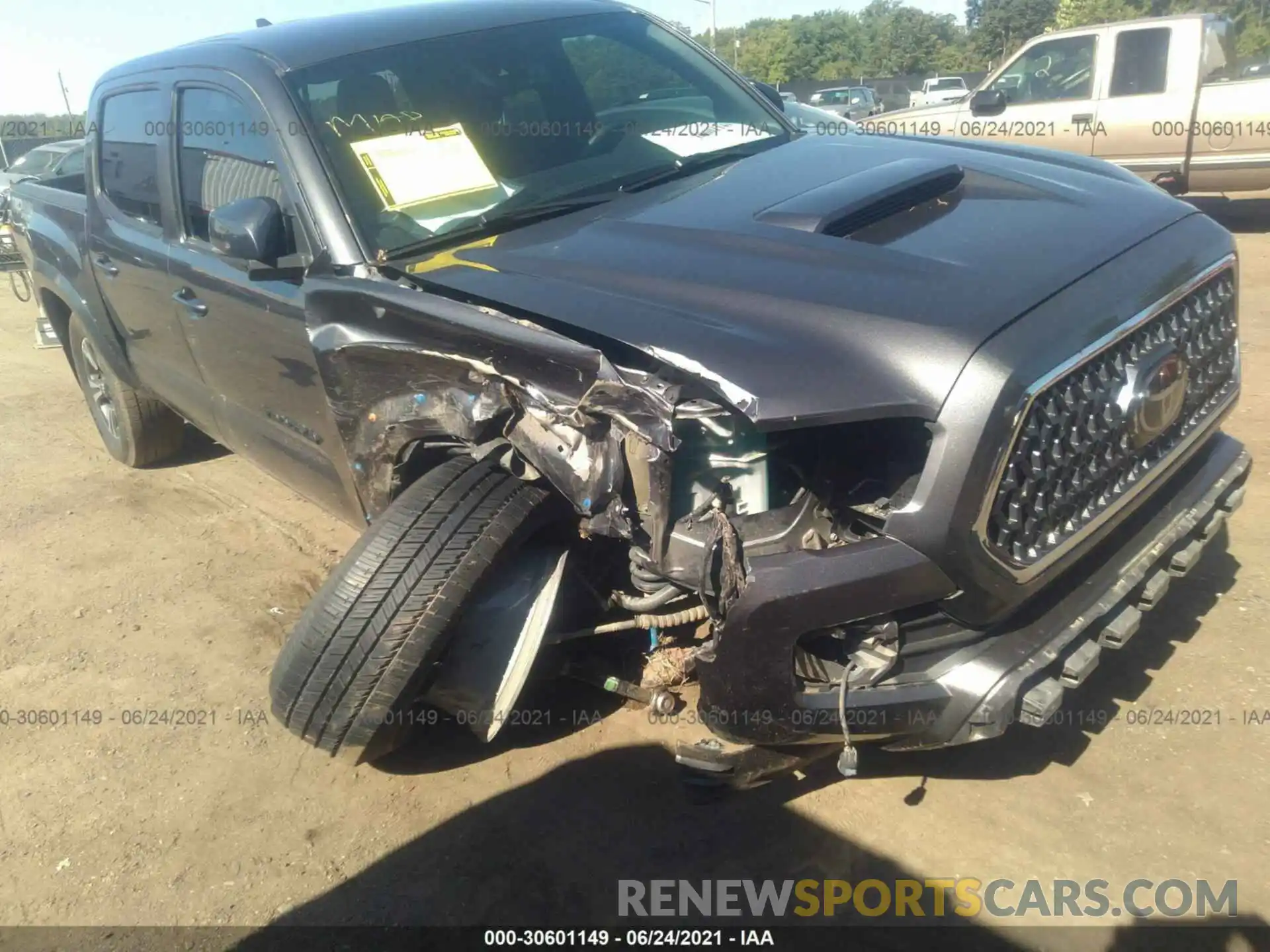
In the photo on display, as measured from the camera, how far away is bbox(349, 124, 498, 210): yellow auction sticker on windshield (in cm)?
296

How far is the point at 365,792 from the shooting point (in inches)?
→ 116

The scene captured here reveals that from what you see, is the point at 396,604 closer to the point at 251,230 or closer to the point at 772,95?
the point at 251,230

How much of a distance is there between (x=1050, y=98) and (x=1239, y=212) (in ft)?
7.28

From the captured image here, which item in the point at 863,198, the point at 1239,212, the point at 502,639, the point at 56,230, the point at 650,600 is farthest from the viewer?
the point at 1239,212

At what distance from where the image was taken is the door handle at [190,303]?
3686 mm

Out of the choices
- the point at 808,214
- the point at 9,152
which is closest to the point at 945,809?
the point at 808,214

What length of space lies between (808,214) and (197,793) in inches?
95.9

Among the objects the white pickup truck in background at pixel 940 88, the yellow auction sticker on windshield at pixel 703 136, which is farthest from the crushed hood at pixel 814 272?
the white pickup truck in background at pixel 940 88

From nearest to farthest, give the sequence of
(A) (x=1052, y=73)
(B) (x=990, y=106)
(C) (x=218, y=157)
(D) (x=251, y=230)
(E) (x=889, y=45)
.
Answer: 1. (D) (x=251, y=230)
2. (C) (x=218, y=157)
3. (B) (x=990, y=106)
4. (A) (x=1052, y=73)
5. (E) (x=889, y=45)

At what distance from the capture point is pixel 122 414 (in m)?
5.36

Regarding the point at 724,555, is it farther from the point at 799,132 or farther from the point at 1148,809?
the point at 799,132

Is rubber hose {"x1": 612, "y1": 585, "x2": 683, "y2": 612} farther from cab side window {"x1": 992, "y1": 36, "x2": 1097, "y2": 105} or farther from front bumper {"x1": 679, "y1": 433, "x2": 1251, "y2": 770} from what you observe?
cab side window {"x1": 992, "y1": 36, "x2": 1097, "y2": 105}

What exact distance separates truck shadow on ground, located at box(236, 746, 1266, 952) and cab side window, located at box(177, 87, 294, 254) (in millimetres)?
1808

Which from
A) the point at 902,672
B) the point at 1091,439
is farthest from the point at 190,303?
the point at 1091,439
